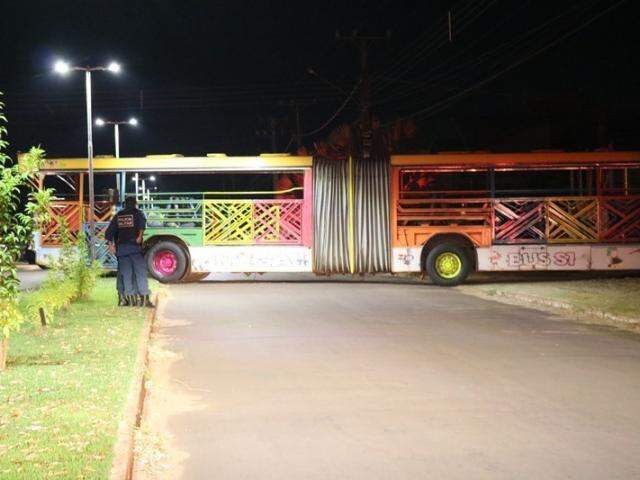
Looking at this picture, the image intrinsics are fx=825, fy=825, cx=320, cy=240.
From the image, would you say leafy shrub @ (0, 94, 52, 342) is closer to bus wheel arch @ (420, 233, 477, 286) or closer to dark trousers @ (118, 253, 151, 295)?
dark trousers @ (118, 253, 151, 295)

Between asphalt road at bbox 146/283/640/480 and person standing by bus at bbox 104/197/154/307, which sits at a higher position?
person standing by bus at bbox 104/197/154/307

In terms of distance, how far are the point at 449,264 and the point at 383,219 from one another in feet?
6.39

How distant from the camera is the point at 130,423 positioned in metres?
6.14

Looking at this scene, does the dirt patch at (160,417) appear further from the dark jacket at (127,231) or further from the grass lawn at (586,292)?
the grass lawn at (586,292)

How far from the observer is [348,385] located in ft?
26.7

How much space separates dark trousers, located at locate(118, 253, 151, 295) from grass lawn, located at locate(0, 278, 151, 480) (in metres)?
2.02

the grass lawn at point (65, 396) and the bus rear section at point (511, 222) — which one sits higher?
the bus rear section at point (511, 222)

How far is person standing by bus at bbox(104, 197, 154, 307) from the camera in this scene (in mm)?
→ 14039

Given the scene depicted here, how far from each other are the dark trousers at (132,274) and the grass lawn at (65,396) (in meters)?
2.02

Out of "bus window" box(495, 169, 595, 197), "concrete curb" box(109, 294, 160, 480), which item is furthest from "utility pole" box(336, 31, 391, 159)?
"concrete curb" box(109, 294, 160, 480)

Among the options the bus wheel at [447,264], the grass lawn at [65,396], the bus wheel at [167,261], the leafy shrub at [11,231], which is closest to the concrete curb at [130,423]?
the grass lawn at [65,396]

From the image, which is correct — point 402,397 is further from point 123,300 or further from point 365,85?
point 365,85

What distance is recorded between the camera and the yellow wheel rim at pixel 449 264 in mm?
20078

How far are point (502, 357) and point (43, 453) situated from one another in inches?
229
